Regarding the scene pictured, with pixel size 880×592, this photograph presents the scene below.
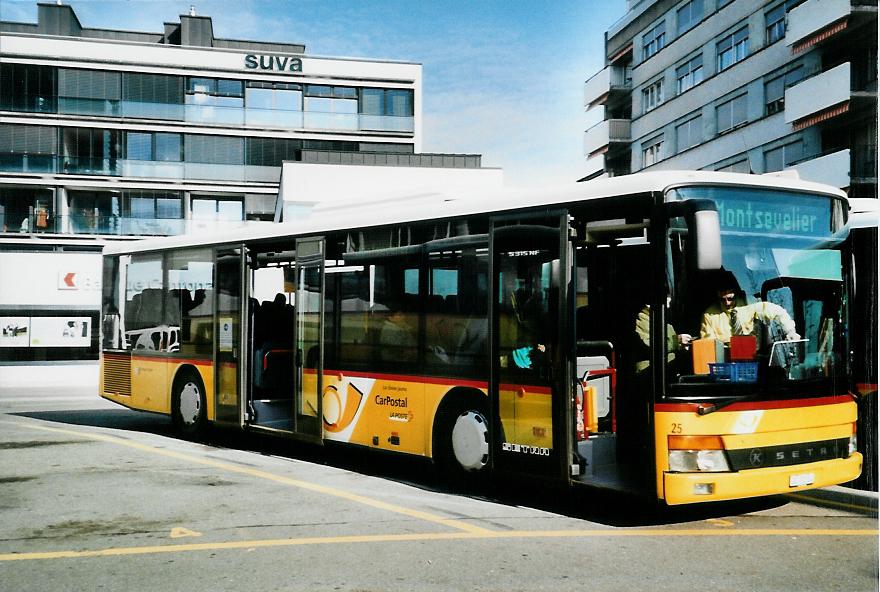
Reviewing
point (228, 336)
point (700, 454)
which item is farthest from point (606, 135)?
point (700, 454)

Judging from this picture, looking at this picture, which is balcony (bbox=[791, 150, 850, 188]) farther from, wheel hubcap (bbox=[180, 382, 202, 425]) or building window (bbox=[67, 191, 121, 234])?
building window (bbox=[67, 191, 121, 234])

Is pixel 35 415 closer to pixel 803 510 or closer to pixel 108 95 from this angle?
pixel 803 510

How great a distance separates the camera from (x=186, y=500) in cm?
876

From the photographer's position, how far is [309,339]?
1134 centimetres

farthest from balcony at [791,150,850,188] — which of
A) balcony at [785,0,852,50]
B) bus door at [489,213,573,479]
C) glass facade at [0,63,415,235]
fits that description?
glass facade at [0,63,415,235]

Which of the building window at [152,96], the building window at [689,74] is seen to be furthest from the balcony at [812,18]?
the building window at [152,96]

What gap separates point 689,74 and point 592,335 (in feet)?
119

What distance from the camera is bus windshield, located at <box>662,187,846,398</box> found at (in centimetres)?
731

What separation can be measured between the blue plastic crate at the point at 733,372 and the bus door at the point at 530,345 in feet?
4.27

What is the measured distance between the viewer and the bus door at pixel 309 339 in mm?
11164

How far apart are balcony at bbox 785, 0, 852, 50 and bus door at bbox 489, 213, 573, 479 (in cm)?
2618

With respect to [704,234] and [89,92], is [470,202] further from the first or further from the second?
[89,92]

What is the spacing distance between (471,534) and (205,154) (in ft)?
152

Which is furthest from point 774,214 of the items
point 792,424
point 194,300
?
point 194,300
